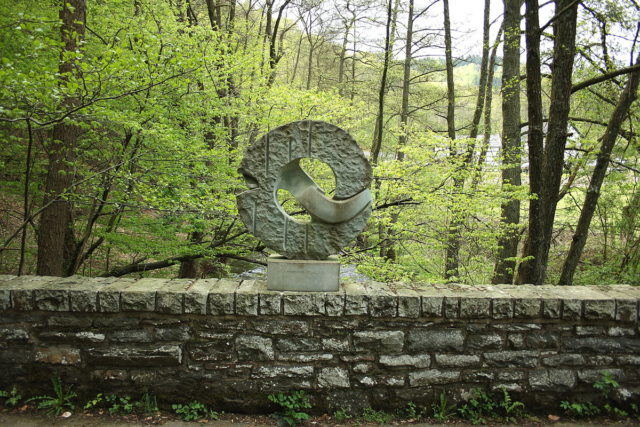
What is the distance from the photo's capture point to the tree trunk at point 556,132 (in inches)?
195

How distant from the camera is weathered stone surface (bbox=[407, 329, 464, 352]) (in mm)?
2854

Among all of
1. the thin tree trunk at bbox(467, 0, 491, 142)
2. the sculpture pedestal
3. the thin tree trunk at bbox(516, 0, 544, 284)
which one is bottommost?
the sculpture pedestal

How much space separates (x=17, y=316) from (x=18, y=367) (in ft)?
1.18

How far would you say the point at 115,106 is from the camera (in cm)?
506

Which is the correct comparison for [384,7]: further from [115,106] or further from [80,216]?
[80,216]

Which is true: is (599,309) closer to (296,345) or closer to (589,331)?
(589,331)

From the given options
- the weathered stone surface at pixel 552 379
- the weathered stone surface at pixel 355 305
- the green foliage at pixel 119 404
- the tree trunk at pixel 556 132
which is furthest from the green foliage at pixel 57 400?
the tree trunk at pixel 556 132

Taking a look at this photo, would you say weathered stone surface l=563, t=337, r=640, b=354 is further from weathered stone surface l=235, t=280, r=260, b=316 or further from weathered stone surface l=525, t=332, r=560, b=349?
weathered stone surface l=235, t=280, r=260, b=316

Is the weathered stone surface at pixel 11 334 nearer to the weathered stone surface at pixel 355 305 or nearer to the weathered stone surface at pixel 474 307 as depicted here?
the weathered stone surface at pixel 355 305

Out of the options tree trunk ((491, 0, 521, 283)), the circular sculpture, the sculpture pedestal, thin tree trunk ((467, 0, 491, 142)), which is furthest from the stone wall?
thin tree trunk ((467, 0, 491, 142))

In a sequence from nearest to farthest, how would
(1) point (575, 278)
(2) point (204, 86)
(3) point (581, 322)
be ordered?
1. (3) point (581, 322)
2. (2) point (204, 86)
3. (1) point (575, 278)

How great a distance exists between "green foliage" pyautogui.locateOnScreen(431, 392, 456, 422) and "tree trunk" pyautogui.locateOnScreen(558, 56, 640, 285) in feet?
15.4

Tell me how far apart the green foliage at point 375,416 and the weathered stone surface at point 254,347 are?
2.54 ft

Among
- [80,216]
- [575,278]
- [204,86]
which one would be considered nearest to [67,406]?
[80,216]
